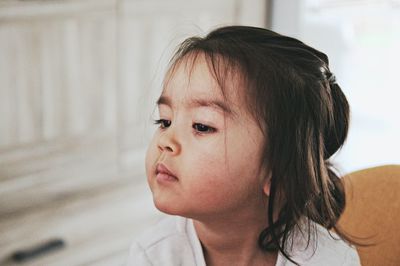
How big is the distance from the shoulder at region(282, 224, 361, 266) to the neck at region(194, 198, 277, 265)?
4 centimetres

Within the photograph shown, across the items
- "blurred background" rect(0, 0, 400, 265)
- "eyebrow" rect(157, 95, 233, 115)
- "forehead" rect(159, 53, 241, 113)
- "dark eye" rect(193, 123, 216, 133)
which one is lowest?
"blurred background" rect(0, 0, 400, 265)

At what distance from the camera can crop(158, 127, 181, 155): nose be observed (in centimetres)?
94

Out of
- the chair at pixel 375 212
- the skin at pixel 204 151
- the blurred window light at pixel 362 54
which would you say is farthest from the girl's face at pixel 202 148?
the blurred window light at pixel 362 54

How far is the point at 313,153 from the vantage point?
1.04 meters

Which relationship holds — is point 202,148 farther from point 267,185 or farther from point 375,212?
point 375,212

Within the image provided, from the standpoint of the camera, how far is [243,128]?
97 centimetres

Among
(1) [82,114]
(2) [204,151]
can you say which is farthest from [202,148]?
(1) [82,114]

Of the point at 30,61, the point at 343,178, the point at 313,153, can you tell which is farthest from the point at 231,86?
the point at 30,61

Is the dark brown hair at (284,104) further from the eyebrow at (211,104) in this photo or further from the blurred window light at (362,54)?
the blurred window light at (362,54)

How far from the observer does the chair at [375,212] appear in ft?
4.23

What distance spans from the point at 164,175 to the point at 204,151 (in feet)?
0.20

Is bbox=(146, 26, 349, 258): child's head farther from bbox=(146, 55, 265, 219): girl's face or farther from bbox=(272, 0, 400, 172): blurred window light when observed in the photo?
bbox=(272, 0, 400, 172): blurred window light

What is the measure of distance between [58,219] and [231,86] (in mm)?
1294

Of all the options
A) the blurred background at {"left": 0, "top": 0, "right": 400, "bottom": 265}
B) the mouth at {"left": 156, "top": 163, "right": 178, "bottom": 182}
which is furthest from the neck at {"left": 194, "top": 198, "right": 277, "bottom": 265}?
the blurred background at {"left": 0, "top": 0, "right": 400, "bottom": 265}
